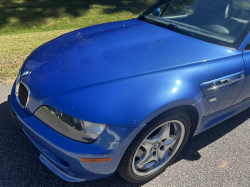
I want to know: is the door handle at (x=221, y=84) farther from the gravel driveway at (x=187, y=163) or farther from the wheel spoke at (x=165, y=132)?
the gravel driveway at (x=187, y=163)

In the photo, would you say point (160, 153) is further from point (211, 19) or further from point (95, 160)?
point (211, 19)

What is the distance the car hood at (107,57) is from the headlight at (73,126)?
0.63 feet

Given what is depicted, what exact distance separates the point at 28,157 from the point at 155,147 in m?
1.27

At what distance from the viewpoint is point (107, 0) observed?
358 inches

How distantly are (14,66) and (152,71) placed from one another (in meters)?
3.20

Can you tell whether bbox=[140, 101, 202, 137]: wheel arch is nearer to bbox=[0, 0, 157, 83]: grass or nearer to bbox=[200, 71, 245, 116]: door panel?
bbox=[200, 71, 245, 116]: door panel

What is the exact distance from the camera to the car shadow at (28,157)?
78.0 inches

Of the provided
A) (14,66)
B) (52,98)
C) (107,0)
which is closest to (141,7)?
(107,0)

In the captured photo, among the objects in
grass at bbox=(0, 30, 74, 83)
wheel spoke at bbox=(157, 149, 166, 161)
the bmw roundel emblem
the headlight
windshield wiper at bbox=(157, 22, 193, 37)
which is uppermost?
windshield wiper at bbox=(157, 22, 193, 37)

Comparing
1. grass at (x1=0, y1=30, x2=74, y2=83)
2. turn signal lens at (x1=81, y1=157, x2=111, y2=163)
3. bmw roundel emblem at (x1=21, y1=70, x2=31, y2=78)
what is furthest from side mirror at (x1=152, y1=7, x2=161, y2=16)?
grass at (x1=0, y1=30, x2=74, y2=83)

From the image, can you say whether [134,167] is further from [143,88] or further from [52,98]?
[52,98]

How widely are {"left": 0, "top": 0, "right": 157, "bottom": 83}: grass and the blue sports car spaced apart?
9.18ft

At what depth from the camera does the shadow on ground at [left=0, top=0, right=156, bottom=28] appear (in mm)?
6992

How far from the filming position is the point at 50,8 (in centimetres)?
773
